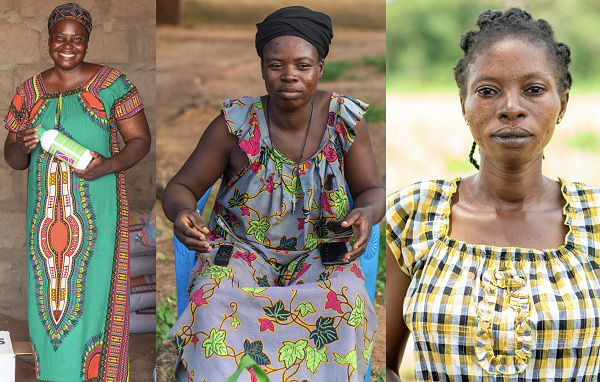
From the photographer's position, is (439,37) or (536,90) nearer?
(536,90)

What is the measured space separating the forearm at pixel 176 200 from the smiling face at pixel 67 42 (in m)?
1.08

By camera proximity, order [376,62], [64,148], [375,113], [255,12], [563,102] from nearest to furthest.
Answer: [563,102], [255,12], [64,148], [376,62], [375,113]

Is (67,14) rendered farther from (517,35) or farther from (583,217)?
(583,217)

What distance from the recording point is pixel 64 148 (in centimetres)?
349

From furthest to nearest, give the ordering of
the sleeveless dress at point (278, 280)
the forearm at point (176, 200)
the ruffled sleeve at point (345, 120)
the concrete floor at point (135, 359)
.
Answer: the concrete floor at point (135, 359)
the ruffled sleeve at point (345, 120)
the forearm at point (176, 200)
the sleeveless dress at point (278, 280)

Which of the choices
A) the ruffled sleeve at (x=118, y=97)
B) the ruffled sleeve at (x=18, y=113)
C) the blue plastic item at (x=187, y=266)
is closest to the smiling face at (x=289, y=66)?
the blue plastic item at (x=187, y=266)

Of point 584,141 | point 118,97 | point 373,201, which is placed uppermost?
point 118,97

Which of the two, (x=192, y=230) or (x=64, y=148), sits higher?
(x=64, y=148)

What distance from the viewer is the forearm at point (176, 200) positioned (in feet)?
9.21

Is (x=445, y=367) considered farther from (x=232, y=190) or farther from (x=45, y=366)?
(x=45, y=366)

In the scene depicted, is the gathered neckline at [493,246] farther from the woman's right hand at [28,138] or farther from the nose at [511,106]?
the woman's right hand at [28,138]

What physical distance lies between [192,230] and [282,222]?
449 mm

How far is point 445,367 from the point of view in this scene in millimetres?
2352

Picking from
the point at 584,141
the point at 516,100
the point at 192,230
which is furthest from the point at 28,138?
the point at 584,141
